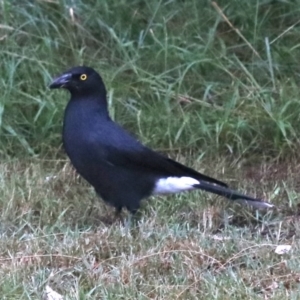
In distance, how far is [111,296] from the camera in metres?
4.16

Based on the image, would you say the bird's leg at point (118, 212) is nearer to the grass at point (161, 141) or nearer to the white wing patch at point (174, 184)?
the grass at point (161, 141)

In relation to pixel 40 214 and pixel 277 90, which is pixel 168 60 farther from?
pixel 40 214

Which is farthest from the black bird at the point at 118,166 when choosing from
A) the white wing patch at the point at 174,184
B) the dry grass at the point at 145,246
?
the dry grass at the point at 145,246

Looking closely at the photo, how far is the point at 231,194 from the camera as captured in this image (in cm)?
532

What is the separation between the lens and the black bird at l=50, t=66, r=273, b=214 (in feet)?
17.4

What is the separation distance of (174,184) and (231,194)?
0.30 meters

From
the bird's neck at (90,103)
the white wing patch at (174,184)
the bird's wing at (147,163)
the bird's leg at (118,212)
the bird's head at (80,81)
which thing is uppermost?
the bird's head at (80,81)

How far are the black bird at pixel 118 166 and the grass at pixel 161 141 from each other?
11 centimetres

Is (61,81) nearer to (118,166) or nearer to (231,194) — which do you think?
(118,166)

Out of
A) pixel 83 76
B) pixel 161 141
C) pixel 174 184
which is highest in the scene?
pixel 83 76

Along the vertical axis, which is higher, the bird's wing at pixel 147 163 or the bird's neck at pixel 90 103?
the bird's neck at pixel 90 103

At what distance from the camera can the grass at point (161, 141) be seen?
4.41m

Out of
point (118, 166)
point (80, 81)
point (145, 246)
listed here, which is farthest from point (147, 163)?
point (145, 246)

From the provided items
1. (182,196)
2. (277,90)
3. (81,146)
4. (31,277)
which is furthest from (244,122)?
(31,277)
